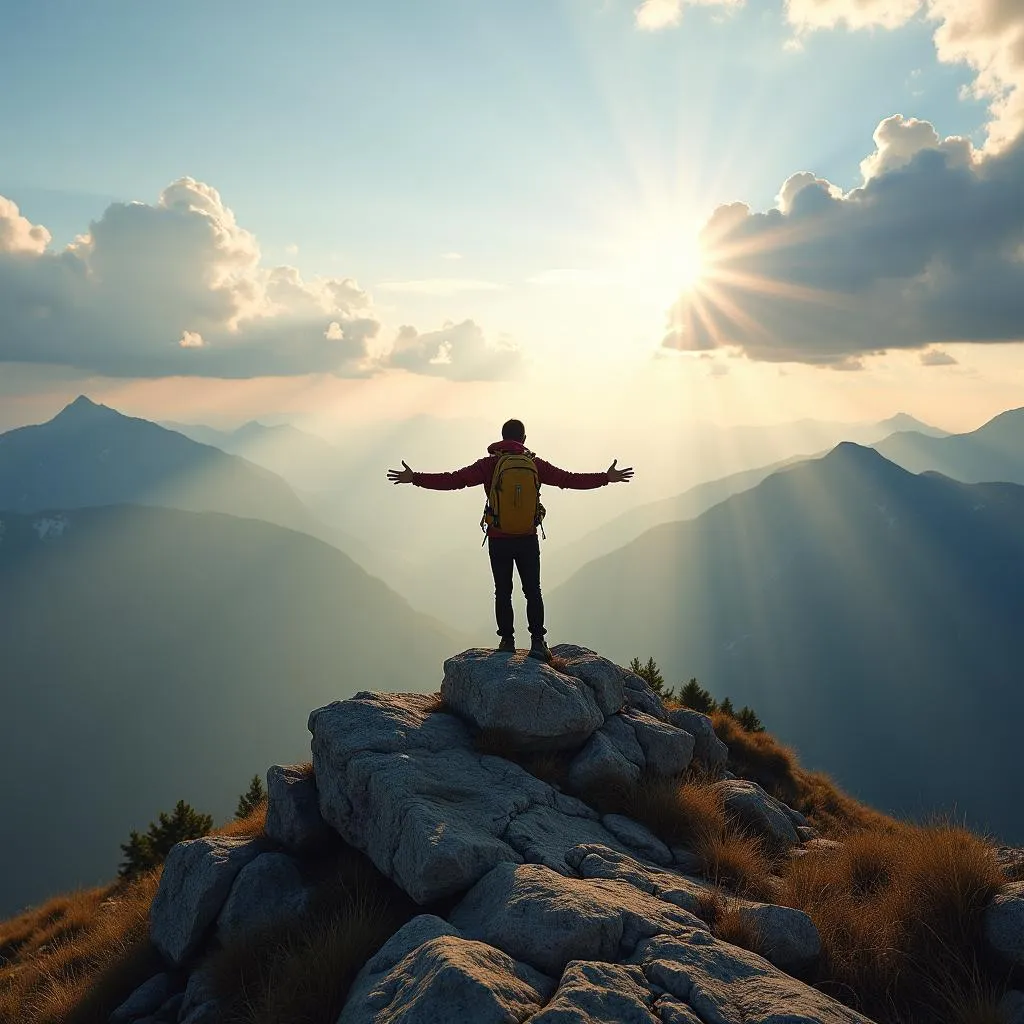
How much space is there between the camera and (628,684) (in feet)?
54.4

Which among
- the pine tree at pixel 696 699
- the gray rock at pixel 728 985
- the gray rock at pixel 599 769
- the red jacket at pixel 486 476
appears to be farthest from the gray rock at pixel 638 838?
the pine tree at pixel 696 699

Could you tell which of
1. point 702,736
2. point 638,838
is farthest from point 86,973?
point 702,736

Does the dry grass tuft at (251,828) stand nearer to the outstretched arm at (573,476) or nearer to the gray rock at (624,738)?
the gray rock at (624,738)

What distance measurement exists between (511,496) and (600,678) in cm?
460

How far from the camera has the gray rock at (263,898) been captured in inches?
364

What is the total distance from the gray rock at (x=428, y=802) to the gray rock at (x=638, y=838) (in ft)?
0.69

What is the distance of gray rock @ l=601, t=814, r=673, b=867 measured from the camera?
9.76 metres

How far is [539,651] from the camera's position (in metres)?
14.0

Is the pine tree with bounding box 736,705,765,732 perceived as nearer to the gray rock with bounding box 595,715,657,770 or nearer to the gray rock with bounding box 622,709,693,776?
the gray rock with bounding box 622,709,693,776

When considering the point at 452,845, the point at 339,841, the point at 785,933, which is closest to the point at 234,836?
the point at 339,841

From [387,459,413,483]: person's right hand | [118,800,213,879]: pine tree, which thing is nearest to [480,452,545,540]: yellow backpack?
[387,459,413,483]: person's right hand

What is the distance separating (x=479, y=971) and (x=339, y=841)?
637 centimetres

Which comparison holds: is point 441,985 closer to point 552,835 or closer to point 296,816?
point 552,835

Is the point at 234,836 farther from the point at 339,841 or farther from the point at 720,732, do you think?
the point at 720,732
